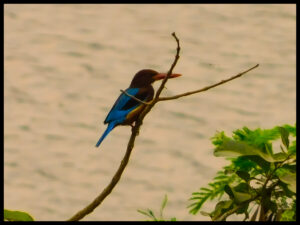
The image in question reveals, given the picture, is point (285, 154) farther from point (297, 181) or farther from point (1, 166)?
point (1, 166)

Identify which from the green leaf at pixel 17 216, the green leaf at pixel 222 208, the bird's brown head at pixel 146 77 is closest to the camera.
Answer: the green leaf at pixel 17 216

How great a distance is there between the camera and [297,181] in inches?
21.6

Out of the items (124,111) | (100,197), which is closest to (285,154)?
(100,197)

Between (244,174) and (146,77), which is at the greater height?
(146,77)

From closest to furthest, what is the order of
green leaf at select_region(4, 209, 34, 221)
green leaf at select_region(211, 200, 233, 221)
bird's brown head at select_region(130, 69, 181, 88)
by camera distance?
green leaf at select_region(4, 209, 34, 221) < green leaf at select_region(211, 200, 233, 221) < bird's brown head at select_region(130, 69, 181, 88)

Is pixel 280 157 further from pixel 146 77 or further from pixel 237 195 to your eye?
pixel 146 77

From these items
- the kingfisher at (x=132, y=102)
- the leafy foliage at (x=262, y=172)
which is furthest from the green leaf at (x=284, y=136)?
the kingfisher at (x=132, y=102)

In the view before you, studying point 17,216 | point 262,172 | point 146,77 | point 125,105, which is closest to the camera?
point 17,216

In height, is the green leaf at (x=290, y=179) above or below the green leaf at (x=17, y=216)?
above

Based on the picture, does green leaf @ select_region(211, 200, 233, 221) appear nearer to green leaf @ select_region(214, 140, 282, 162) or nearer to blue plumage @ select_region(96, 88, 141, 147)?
green leaf @ select_region(214, 140, 282, 162)

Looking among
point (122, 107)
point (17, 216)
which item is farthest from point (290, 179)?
point (122, 107)

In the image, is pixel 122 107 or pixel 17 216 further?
pixel 122 107

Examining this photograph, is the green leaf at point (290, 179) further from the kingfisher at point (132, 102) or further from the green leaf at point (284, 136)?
the kingfisher at point (132, 102)

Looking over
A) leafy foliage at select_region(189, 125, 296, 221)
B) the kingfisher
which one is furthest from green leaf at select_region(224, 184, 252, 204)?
the kingfisher
